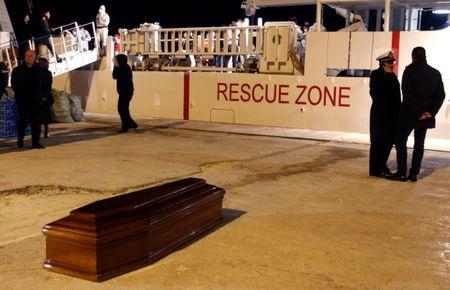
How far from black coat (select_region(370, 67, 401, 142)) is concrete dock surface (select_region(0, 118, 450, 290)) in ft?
2.15

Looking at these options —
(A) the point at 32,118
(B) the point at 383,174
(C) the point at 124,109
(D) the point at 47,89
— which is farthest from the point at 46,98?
(B) the point at 383,174

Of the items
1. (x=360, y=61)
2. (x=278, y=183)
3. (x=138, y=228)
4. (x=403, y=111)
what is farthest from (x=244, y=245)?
(x=360, y=61)

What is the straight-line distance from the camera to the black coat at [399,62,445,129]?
692 cm

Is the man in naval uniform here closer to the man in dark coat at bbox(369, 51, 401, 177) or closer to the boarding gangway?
the boarding gangway

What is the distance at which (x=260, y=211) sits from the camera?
559 centimetres

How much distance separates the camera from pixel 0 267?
394 centimetres

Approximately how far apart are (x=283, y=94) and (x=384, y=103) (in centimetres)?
568

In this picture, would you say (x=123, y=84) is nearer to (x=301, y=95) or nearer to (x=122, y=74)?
(x=122, y=74)

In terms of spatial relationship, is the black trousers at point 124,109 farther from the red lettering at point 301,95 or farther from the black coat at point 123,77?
the red lettering at point 301,95

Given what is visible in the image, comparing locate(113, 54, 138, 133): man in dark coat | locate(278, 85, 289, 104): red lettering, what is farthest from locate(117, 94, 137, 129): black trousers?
locate(278, 85, 289, 104): red lettering

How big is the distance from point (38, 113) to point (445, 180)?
6305mm

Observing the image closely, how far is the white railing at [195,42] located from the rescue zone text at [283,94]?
861 mm

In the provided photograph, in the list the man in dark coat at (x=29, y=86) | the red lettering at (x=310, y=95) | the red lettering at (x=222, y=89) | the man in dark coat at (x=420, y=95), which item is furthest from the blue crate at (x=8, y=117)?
the man in dark coat at (x=420, y=95)

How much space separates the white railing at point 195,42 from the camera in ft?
44.1
